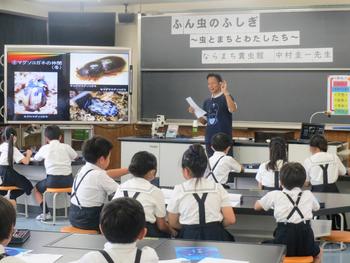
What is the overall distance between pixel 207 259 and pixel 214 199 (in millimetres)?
790

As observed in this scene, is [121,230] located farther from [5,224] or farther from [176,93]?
[176,93]

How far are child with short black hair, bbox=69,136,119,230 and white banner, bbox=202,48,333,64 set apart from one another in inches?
172

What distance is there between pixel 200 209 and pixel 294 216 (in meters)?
0.57

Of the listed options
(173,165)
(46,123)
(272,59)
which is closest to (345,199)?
(173,165)

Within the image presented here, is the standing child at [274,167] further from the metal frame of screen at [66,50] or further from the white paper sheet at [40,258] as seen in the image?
the metal frame of screen at [66,50]

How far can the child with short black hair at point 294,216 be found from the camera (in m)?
3.25

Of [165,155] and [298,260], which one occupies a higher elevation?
[165,155]

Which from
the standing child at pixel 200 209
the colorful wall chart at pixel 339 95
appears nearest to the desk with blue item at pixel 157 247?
the standing child at pixel 200 209

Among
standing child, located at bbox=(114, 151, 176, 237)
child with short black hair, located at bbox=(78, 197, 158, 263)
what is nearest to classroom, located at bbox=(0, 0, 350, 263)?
standing child, located at bbox=(114, 151, 176, 237)

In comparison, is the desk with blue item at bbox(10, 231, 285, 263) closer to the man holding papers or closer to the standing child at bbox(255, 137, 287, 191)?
the standing child at bbox(255, 137, 287, 191)

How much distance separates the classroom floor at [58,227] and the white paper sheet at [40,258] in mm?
2173

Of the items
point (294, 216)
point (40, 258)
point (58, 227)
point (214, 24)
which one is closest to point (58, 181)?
point (58, 227)

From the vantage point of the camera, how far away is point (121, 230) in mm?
1943

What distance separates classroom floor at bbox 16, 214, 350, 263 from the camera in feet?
15.8
